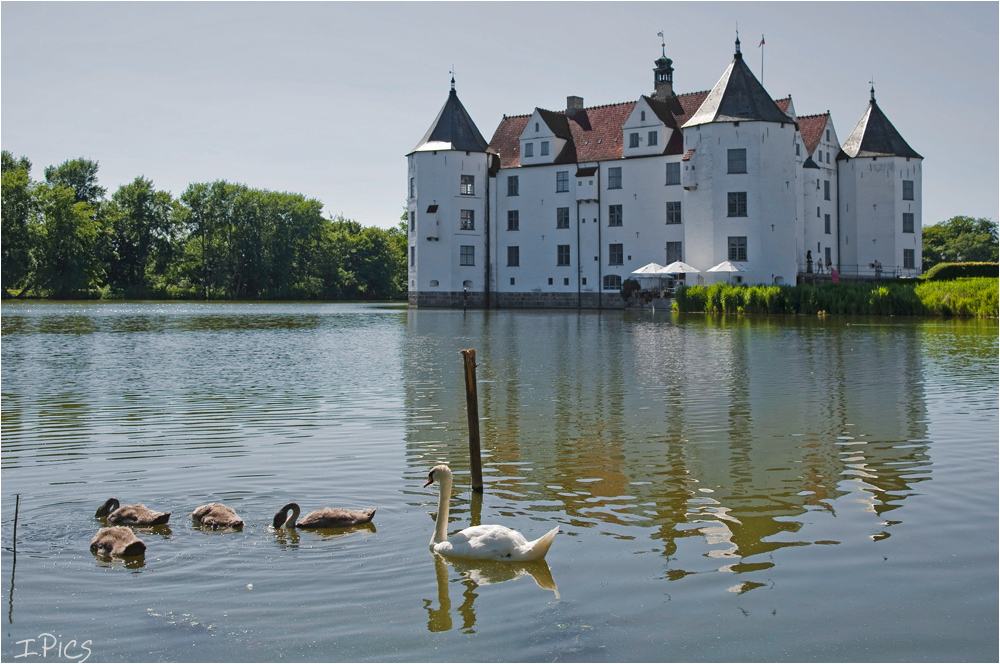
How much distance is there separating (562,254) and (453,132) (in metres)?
11.4

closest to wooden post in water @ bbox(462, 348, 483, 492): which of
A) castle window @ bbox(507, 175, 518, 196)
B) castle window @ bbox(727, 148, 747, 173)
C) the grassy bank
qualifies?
the grassy bank

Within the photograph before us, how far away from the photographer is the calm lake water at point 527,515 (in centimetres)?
566

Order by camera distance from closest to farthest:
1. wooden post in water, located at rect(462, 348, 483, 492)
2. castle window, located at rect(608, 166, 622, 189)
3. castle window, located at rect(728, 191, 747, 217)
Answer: wooden post in water, located at rect(462, 348, 483, 492) < castle window, located at rect(728, 191, 747, 217) < castle window, located at rect(608, 166, 622, 189)

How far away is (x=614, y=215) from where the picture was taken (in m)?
61.3

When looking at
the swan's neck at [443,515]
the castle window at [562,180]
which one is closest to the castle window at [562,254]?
the castle window at [562,180]

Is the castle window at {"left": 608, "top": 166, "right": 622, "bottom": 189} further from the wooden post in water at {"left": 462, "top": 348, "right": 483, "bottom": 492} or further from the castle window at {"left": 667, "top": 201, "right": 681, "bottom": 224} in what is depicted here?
the wooden post in water at {"left": 462, "top": 348, "right": 483, "bottom": 492}

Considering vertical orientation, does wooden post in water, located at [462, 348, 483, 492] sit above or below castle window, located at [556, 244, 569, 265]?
below

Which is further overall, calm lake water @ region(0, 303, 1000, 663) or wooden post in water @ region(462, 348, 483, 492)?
wooden post in water @ region(462, 348, 483, 492)

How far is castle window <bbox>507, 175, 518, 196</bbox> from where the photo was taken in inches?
2566

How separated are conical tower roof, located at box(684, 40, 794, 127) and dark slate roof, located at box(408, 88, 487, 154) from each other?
1617 centimetres

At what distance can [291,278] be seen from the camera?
337ft

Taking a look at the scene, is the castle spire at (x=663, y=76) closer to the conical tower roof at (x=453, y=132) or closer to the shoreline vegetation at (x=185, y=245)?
the conical tower roof at (x=453, y=132)

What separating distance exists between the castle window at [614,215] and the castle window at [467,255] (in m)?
10.1

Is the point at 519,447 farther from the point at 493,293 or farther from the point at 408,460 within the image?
the point at 493,293
